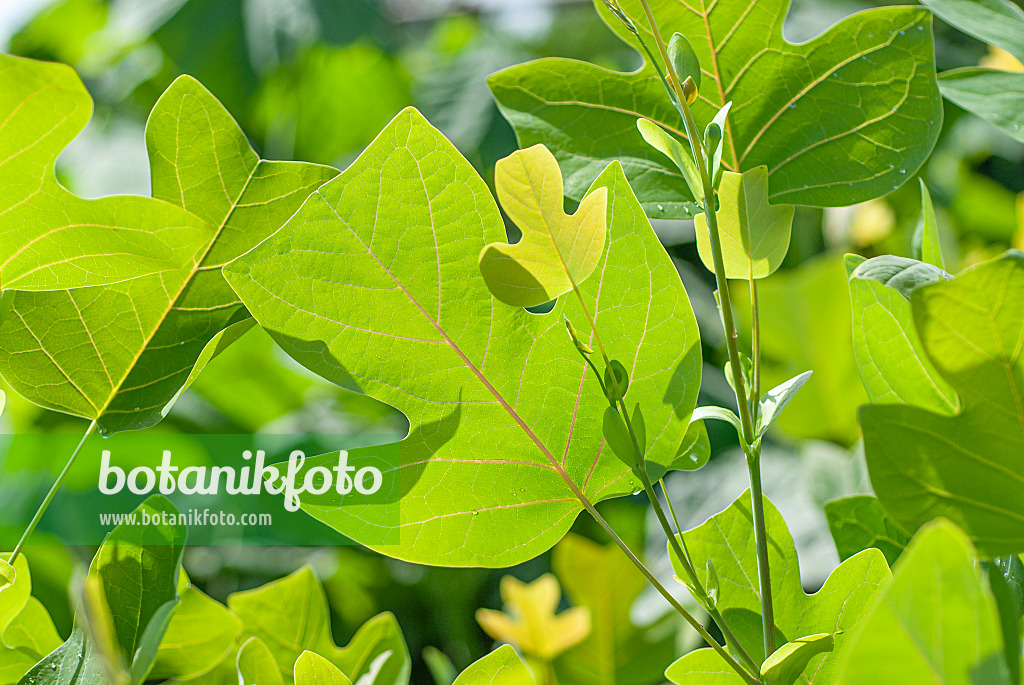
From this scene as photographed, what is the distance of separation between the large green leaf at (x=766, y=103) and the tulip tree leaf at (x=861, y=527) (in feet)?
0.24

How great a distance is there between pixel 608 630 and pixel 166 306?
18 cm

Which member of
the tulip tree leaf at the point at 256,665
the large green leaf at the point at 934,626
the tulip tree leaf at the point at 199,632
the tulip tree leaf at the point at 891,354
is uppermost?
the large green leaf at the point at 934,626

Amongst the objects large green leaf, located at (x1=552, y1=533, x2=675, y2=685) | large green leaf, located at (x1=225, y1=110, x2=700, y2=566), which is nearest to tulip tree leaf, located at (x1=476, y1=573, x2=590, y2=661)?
large green leaf, located at (x1=552, y1=533, x2=675, y2=685)

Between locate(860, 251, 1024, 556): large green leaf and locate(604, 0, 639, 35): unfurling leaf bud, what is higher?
locate(604, 0, 639, 35): unfurling leaf bud

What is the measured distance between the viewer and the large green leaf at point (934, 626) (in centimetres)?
8

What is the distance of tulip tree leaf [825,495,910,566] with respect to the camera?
0.17m

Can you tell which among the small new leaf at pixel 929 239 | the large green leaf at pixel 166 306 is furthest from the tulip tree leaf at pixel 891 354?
the large green leaf at pixel 166 306

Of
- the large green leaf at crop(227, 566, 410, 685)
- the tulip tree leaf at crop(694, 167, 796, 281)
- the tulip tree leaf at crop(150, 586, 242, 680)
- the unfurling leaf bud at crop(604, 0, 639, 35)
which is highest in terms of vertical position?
the unfurling leaf bud at crop(604, 0, 639, 35)

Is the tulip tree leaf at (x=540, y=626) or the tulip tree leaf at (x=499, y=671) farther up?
the tulip tree leaf at (x=499, y=671)

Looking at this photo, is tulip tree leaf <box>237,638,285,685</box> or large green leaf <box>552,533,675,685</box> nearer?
tulip tree leaf <box>237,638,285,685</box>

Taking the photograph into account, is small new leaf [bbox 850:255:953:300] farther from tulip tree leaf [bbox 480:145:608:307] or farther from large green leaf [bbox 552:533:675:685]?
large green leaf [bbox 552:533:675:685]

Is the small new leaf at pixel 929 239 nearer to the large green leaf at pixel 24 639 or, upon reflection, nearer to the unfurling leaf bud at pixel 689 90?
the unfurling leaf bud at pixel 689 90

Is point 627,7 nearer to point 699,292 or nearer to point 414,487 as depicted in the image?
point 414,487

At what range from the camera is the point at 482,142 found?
1.27 m
